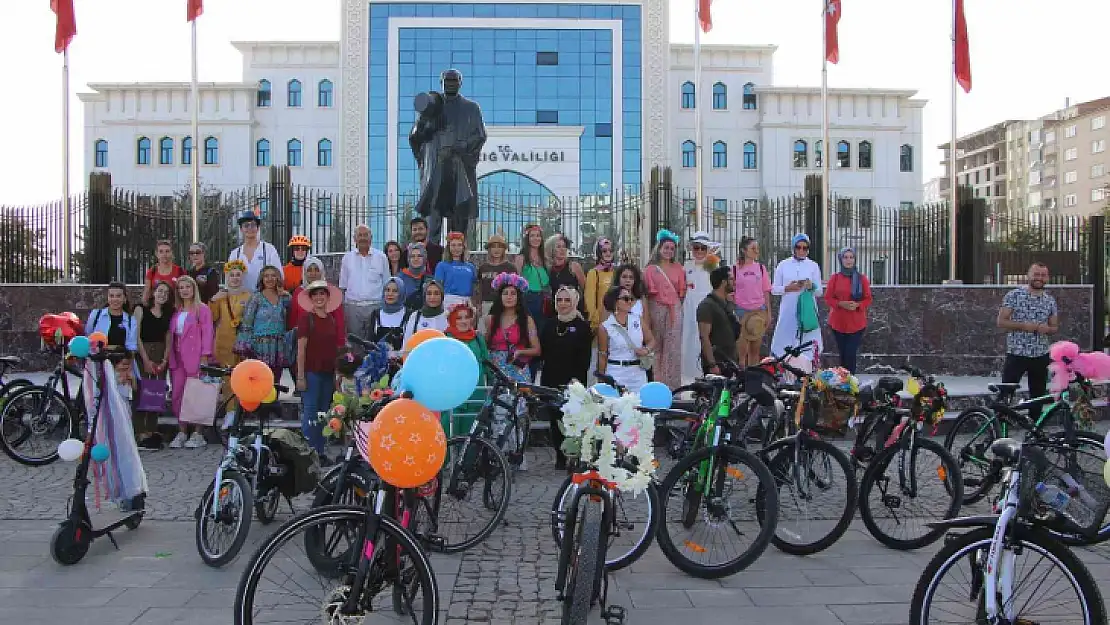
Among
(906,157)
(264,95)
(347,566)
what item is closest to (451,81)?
(347,566)

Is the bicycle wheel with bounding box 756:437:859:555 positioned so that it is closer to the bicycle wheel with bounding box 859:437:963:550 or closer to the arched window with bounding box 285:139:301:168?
the bicycle wheel with bounding box 859:437:963:550

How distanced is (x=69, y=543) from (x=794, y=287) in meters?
7.80

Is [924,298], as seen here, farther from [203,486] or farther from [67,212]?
[67,212]

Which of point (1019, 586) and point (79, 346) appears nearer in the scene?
point (1019, 586)

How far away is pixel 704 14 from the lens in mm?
23641

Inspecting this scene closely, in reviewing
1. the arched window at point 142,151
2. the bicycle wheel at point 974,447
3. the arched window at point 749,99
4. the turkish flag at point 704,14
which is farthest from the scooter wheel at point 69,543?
the arched window at point 749,99

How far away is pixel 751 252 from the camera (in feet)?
35.7

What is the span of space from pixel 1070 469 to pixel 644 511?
2.36 metres

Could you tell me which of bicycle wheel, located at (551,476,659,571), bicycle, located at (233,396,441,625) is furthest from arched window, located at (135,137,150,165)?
bicycle, located at (233,396,441,625)

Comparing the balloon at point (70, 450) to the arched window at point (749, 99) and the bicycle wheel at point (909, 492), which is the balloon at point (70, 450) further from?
the arched window at point (749, 99)

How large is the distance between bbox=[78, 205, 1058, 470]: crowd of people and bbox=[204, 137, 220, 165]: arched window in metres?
50.6

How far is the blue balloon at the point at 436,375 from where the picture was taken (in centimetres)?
405

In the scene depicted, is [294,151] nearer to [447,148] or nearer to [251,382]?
[447,148]

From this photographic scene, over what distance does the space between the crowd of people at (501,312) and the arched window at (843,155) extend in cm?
5146
